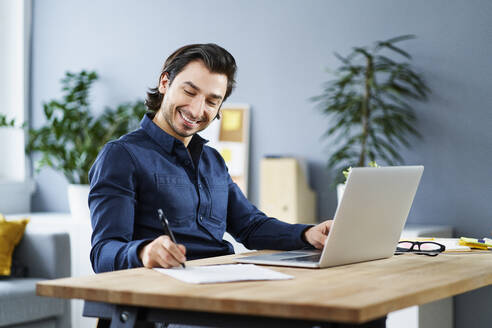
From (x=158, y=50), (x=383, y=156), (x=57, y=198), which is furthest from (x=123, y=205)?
(x=57, y=198)

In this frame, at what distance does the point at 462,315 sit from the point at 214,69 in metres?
2.41

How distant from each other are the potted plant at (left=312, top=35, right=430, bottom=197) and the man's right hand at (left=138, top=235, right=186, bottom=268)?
2.41m

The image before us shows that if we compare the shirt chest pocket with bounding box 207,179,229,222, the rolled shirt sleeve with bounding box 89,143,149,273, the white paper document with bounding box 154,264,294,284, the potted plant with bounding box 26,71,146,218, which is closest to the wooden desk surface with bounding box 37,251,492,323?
the white paper document with bounding box 154,264,294,284

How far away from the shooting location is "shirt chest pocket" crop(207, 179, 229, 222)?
2.05 m

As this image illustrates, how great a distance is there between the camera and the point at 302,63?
4.32 m

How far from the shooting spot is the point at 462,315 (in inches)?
147

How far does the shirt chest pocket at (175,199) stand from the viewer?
1.87 m

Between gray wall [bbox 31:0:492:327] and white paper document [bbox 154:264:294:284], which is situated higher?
gray wall [bbox 31:0:492:327]

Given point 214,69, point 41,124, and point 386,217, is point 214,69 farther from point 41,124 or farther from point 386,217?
point 41,124

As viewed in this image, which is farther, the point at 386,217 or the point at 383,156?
the point at 383,156

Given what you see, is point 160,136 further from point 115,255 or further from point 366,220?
point 366,220

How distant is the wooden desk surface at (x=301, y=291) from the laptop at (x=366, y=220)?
0.05 meters

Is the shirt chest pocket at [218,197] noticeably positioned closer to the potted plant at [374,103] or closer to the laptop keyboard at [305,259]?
the laptop keyboard at [305,259]

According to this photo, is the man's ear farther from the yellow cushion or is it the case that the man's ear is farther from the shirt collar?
the yellow cushion
